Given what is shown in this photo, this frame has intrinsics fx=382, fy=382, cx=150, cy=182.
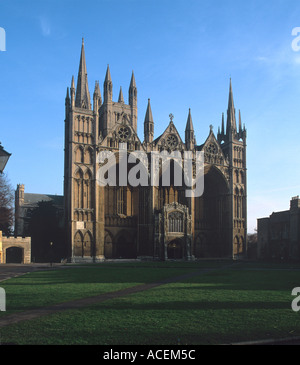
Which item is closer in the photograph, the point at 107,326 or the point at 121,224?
the point at 107,326

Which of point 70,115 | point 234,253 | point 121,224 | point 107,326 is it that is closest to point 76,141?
point 70,115

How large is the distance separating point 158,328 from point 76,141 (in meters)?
46.2

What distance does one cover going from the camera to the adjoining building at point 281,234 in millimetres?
55812

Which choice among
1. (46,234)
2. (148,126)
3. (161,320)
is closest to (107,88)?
(148,126)

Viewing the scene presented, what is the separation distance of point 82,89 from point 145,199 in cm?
1917

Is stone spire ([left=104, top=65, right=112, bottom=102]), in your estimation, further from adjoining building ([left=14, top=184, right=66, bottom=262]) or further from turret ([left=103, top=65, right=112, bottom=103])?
adjoining building ([left=14, top=184, right=66, bottom=262])

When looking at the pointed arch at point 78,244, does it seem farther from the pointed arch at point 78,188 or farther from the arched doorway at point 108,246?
the arched doorway at point 108,246

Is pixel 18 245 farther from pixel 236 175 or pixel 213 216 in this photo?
pixel 236 175

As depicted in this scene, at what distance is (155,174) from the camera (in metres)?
57.6

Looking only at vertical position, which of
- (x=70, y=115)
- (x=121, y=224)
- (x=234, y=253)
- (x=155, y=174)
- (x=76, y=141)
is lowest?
(x=234, y=253)

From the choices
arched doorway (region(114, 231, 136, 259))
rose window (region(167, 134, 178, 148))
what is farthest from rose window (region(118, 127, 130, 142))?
arched doorway (region(114, 231, 136, 259))

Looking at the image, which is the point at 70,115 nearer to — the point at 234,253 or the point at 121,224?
the point at 121,224

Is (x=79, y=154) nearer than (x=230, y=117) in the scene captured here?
Yes

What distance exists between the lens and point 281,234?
60.4 m
